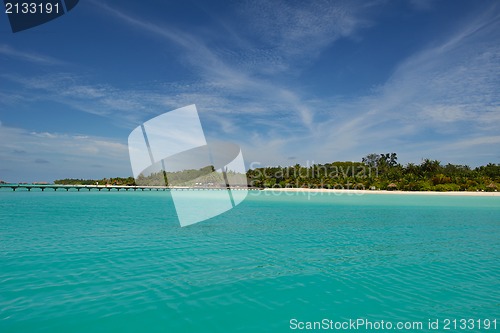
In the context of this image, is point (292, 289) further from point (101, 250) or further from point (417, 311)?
point (101, 250)

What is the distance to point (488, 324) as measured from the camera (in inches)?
319

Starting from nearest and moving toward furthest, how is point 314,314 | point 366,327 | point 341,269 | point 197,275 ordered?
point 366,327
point 314,314
point 197,275
point 341,269

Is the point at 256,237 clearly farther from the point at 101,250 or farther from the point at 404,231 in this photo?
the point at 404,231

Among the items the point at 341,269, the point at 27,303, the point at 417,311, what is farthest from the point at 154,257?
the point at 417,311

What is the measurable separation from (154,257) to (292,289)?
706 centimetres

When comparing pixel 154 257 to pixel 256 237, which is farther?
pixel 256 237

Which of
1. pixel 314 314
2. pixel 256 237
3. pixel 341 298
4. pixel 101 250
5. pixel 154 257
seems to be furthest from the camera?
pixel 256 237

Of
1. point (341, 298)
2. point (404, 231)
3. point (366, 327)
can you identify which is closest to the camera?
point (366, 327)

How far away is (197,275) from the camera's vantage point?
1144cm

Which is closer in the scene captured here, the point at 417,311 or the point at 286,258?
the point at 417,311

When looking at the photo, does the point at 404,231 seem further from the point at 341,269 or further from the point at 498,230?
the point at 341,269

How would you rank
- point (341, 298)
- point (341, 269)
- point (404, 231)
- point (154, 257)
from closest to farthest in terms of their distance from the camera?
1. point (341, 298)
2. point (341, 269)
3. point (154, 257)
4. point (404, 231)

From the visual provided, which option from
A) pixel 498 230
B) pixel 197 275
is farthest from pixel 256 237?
pixel 498 230

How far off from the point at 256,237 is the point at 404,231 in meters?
12.1
